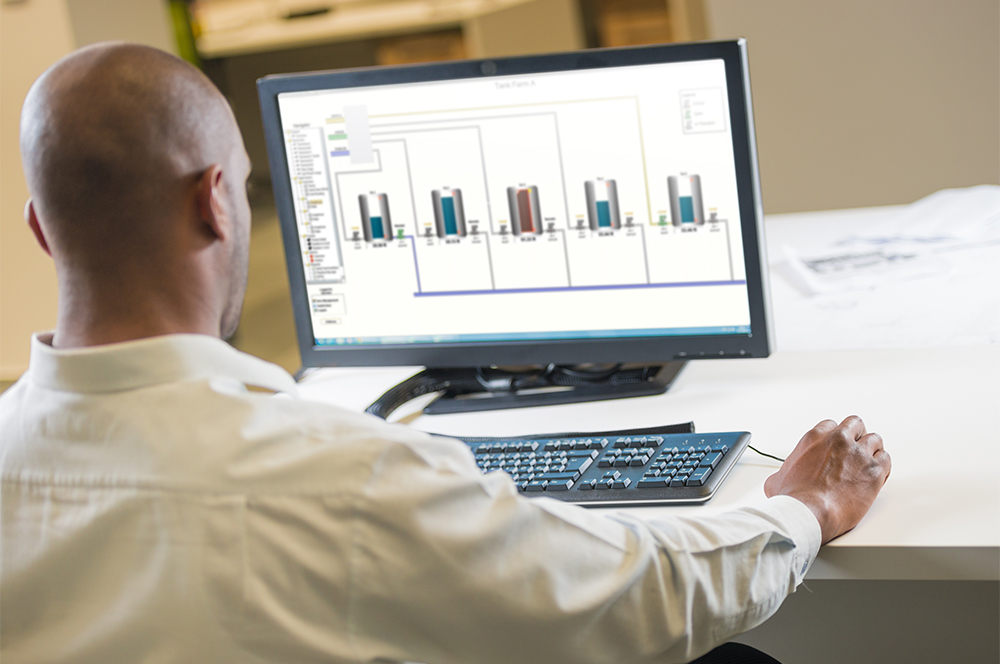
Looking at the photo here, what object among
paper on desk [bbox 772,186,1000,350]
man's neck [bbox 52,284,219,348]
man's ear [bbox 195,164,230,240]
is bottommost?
paper on desk [bbox 772,186,1000,350]

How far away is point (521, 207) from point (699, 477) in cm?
45

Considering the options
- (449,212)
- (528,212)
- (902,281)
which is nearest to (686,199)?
(528,212)

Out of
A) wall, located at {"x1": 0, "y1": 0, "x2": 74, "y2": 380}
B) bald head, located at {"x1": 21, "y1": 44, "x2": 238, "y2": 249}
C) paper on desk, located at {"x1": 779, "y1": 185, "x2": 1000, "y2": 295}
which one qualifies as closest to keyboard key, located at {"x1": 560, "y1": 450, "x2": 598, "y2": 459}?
bald head, located at {"x1": 21, "y1": 44, "x2": 238, "y2": 249}

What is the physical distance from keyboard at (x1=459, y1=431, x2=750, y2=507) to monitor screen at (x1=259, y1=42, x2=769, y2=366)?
0.74ft

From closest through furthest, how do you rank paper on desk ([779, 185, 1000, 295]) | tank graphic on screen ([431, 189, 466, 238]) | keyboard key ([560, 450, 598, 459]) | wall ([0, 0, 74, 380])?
keyboard key ([560, 450, 598, 459])
tank graphic on screen ([431, 189, 466, 238])
paper on desk ([779, 185, 1000, 295])
wall ([0, 0, 74, 380])

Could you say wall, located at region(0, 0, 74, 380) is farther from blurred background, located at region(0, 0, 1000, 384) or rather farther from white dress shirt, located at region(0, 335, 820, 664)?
white dress shirt, located at region(0, 335, 820, 664)

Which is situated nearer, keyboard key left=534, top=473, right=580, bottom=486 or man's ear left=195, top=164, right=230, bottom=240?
man's ear left=195, top=164, right=230, bottom=240

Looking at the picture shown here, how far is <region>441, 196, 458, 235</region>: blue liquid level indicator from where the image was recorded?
4.07 ft

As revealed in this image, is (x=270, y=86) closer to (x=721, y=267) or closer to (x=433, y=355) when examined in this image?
(x=433, y=355)

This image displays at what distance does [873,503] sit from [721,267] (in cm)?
38

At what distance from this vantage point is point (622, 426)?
3.72 ft

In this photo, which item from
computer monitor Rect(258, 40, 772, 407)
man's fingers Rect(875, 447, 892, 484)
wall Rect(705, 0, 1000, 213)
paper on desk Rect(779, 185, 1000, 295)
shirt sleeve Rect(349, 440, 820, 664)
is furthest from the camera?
wall Rect(705, 0, 1000, 213)

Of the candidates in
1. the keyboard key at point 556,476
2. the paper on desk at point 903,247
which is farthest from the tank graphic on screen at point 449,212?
the paper on desk at point 903,247

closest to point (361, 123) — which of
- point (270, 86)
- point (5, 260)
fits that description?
point (270, 86)
